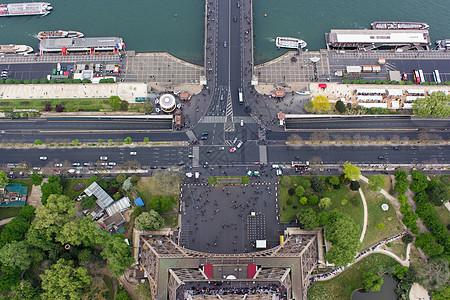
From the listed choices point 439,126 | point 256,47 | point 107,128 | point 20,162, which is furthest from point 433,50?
point 20,162

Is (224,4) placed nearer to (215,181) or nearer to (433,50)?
(215,181)

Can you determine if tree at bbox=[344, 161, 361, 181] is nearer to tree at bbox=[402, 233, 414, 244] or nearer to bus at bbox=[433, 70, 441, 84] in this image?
tree at bbox=[402, 233, 414, 244]

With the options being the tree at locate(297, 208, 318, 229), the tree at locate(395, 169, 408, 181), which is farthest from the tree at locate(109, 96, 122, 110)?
the tree at locate(395, 169, 408, 181)

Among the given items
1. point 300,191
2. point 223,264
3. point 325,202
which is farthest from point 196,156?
point 325,202

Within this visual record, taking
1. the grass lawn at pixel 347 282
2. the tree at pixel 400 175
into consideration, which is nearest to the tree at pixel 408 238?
the grass lawn at pixel 347 282

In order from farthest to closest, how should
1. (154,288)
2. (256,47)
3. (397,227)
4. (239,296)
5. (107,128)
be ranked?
(256,47) < (107,128) < (397,227) < (154,288) < (239,296)

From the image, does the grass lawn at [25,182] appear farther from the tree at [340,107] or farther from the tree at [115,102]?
the tree at [340,107]
